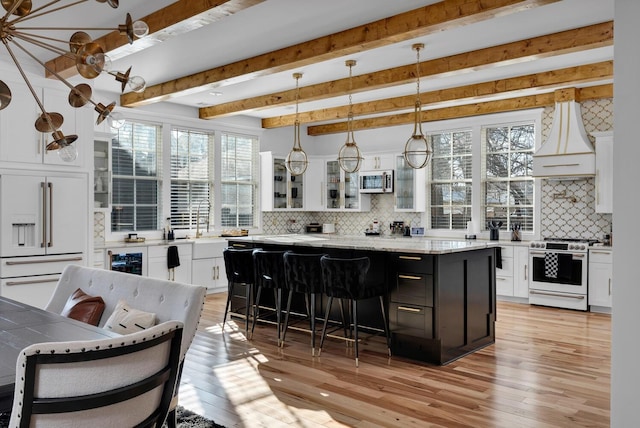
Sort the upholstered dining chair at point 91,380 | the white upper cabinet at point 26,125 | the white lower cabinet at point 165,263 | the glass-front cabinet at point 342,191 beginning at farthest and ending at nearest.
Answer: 1. the glass-front cabinet at point 342,191
2. the white lower cabinet at point 165,263
3. the white upper cabinet at point 26,125
4. the upholstered dining chair at point 91,380

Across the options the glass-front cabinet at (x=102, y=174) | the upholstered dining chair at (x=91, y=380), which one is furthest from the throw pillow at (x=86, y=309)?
the glass-front cabinet at (x=102, y=174)

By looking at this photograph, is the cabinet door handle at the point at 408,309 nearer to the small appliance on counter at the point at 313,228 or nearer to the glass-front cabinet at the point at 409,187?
the glass-front cabinet at the point at 409,187

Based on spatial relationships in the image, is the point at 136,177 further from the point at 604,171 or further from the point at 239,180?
the point at 604,171

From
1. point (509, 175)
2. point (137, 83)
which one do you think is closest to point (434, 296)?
point (137, 83)

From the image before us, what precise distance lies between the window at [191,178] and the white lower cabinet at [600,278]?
5781 millimetres

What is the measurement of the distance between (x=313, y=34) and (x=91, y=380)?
12.7 ft

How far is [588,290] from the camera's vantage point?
659 cm

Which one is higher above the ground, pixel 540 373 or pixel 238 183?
pixel 238 183

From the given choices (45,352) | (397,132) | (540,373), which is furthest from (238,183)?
(45,352)

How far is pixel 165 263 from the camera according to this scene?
7289 millimetres

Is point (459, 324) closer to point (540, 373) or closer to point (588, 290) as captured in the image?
point (540, 373)

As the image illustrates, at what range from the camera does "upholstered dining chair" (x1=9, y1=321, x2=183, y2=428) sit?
4.93 feet

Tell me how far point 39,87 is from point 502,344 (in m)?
5.43

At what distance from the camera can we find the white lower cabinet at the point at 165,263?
7.12 metres
